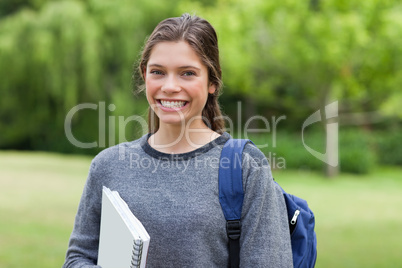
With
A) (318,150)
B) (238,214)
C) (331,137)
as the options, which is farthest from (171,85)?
(318,150)

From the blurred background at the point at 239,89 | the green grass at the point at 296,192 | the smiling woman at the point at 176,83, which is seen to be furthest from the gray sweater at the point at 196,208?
the blurred background at the point at 239,89

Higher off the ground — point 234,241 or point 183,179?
point 183,179

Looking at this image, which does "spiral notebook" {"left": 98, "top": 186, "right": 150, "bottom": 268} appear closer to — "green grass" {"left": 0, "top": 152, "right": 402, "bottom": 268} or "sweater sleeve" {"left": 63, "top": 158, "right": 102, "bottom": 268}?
"sweater sleeve" {"left": 63, "top": 158, "right": 102, "bottom": 268}

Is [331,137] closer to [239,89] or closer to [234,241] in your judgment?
[239,89]

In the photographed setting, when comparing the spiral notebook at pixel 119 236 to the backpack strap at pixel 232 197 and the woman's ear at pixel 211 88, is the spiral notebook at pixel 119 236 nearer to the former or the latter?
the backpack strap at pixel 232 197

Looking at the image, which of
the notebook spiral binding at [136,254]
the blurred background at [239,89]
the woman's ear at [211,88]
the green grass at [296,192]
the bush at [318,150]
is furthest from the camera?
the bush at [318,150]

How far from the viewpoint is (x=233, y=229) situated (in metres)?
1.35

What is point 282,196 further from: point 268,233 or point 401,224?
point 401,224

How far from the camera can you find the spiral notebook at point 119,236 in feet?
3.99

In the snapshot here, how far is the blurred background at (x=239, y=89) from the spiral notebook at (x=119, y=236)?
479 cm

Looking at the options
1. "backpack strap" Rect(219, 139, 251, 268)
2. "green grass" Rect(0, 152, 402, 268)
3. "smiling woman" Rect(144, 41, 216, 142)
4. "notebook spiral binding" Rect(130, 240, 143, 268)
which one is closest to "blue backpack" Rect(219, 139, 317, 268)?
"backpack strap" Rect(219, 139, 251, 268)

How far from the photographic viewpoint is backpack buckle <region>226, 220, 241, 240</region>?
1346mm

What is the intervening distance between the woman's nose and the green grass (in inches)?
152

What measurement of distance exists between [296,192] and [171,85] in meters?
9.34
